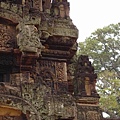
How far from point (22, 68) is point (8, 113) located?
934 millimetres

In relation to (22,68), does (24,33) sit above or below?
above

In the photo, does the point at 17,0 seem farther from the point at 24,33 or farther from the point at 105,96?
the point at 105,96

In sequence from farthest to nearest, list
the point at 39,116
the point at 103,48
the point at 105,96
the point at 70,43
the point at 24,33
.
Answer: the point at 103,48 → the point at 105,96 → the point at 70,43 → the point at 24,33 → the point at 39,116

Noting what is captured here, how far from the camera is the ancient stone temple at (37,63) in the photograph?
4785mm

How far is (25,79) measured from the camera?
5500 millimetres

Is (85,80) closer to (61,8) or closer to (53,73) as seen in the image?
(53,73)

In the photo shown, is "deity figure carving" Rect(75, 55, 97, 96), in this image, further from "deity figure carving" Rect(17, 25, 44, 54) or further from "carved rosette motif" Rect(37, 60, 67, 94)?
"deity figure carving" Rect(17, 25, 44, 54)

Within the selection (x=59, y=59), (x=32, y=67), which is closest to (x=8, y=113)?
(x=32, y=67)

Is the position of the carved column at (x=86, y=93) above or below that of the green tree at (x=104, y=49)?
below

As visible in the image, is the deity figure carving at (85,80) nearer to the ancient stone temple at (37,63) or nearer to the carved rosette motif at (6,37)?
the ancient stone temple at (37,63)

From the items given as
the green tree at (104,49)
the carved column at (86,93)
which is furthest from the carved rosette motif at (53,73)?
the green tree at (104,49)

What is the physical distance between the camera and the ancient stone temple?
4.79 meters

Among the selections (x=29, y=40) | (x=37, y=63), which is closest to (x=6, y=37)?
(x=29, y=40)

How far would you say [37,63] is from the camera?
612 centimetres
